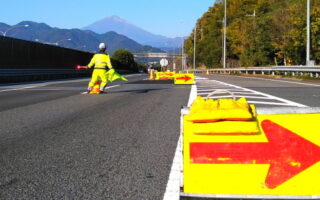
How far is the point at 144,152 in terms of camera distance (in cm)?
584

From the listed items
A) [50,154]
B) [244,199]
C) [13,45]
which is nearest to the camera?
[244,199]

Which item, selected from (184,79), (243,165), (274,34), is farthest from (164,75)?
(274,34)

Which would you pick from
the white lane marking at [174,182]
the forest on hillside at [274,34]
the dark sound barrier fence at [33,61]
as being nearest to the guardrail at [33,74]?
the dark sound barrier fence at [33,61]

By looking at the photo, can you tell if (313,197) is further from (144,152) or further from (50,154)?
(50,154)

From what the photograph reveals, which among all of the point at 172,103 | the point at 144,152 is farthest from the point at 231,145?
the point at 172,103

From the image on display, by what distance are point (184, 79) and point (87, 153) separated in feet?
54.4

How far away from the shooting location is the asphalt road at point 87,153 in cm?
423

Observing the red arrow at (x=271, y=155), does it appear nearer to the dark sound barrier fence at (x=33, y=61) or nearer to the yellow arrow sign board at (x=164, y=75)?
the dark sound barrier fence at (x=33, y=61)

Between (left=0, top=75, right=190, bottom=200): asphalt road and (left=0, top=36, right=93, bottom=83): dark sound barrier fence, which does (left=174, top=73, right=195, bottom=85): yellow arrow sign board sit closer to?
(left=0, top=36, right=93, bottom=83): dark sound barrier fence

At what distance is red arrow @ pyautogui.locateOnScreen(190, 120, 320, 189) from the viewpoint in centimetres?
364

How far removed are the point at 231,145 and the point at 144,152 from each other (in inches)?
92.3

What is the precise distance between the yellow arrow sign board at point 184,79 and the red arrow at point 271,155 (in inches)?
719

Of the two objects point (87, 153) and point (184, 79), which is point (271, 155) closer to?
point (87, 153)

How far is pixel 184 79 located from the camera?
22.2 meters
